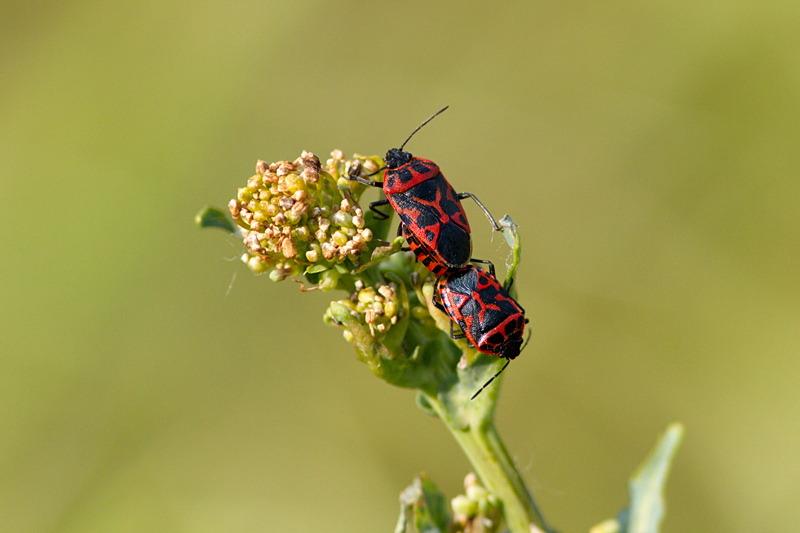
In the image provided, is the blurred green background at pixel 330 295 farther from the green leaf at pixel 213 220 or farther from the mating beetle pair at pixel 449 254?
the green leaf at pixel 213 220

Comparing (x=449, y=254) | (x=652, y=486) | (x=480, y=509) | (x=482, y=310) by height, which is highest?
(x=449, y=254)

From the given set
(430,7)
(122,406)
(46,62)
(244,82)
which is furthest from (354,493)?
(46,62)

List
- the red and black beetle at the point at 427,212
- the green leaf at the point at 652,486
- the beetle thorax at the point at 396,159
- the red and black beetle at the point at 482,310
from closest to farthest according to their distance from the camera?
the green leaf at the point at 652,486 < the red and black beetle at the point at 482,310 < the red and black beetle at the point at 427,212 < the beetle thorax at the point at 396,159

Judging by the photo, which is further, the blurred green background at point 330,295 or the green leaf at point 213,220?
the blurred green background at point 330,295

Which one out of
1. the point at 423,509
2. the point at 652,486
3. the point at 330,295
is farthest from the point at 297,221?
the point at 330,295

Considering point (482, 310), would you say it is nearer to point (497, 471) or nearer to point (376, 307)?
point (376, 307)

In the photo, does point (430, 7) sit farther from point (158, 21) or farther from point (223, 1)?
point (158, 21)

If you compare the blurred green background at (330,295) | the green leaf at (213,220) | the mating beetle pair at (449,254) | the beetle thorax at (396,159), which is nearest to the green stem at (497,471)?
the mating beetle pair at (449,254)
